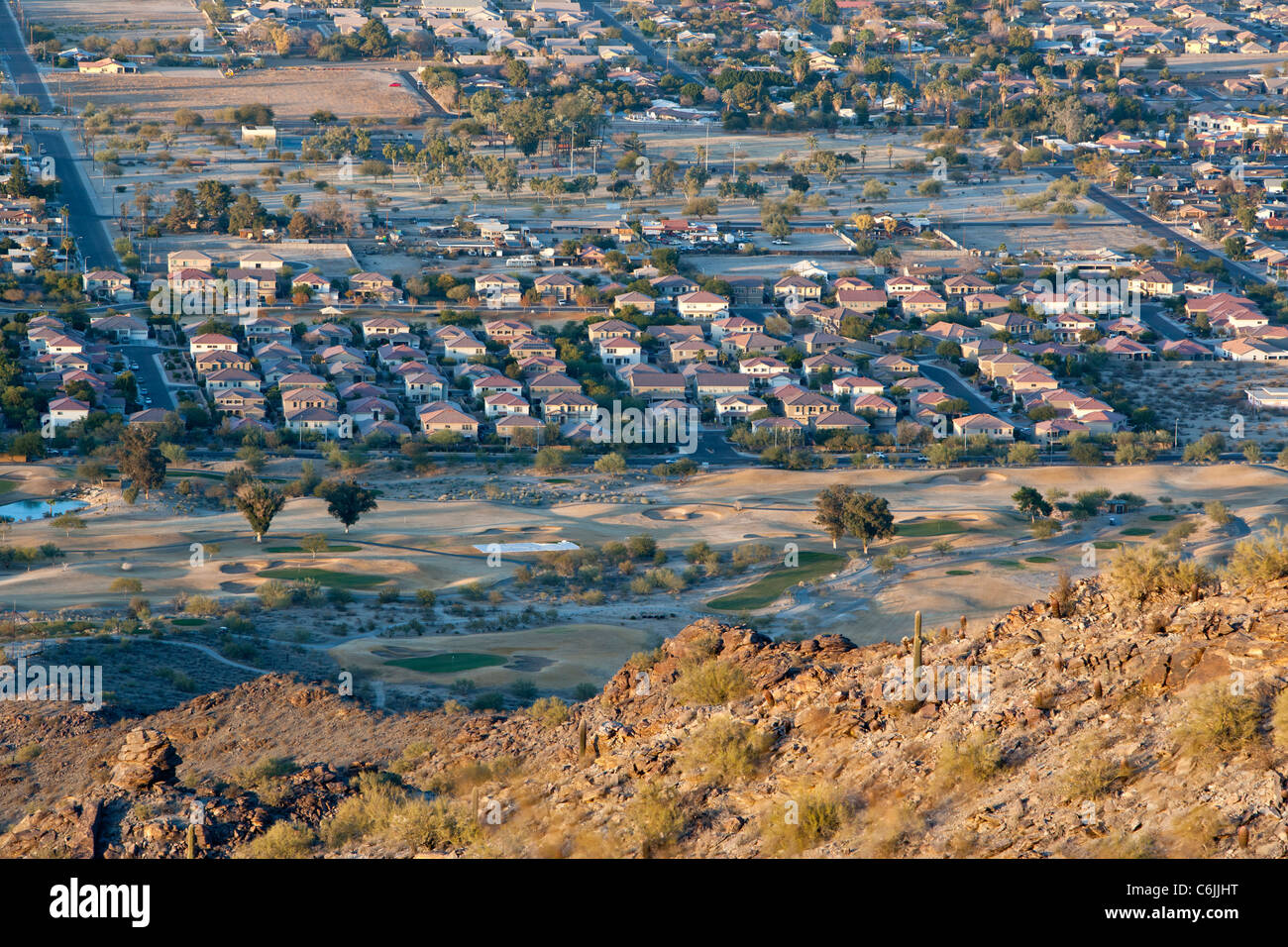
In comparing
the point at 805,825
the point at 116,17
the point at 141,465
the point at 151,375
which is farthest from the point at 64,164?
the point at 805,825

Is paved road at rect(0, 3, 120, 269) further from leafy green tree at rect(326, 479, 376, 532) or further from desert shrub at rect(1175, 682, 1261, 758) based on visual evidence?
desert shrub at rect(1175, 682, 1261, 758)

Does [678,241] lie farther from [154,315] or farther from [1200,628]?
[1200,628]

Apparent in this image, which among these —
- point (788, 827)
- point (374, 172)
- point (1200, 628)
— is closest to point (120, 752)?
point (788, 827)

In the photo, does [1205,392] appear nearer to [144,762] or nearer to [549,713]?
[549,713]

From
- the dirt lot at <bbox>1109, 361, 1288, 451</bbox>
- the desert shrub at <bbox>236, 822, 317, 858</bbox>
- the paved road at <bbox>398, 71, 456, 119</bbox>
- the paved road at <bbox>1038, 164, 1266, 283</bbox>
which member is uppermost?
the desert shrub at <bbox>236, 822, 317, 858</bbox>

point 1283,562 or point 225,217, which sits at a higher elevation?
point 1283,562

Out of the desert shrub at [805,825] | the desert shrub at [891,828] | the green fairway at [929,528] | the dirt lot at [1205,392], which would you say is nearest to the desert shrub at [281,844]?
the desert shrub at [805,825]

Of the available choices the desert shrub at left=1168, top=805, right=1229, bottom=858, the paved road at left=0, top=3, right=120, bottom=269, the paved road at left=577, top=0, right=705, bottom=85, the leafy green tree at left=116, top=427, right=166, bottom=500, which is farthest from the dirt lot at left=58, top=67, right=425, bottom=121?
the desert shrub at left=1168, top=805, right=1229, bottom=858
